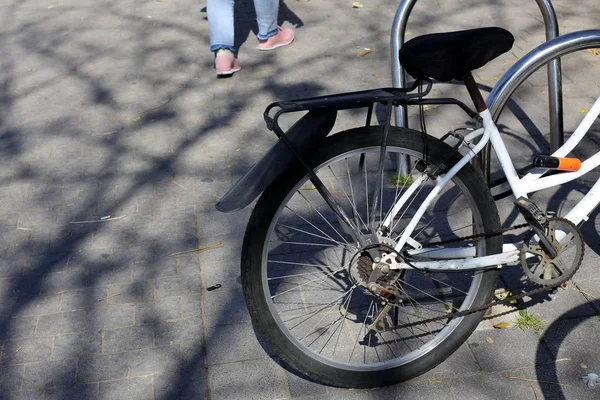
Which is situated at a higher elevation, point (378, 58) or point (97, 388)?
point (97, 388)

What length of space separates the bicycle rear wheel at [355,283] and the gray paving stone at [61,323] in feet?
2.89

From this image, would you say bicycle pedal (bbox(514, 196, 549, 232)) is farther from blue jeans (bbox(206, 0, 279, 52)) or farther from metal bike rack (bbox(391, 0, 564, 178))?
blue jeans (bbox(206, 0, 279, 52))

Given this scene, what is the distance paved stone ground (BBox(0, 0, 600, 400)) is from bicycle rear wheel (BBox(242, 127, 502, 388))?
16 centimetres

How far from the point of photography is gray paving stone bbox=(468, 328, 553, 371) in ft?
10.8

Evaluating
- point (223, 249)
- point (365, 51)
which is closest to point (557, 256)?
point (223, 249)

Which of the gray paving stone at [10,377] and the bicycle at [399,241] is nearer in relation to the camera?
the bicycle at [399,241]

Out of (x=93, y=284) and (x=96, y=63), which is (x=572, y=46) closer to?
(x=93, y=284)

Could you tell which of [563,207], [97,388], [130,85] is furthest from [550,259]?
[130,85]

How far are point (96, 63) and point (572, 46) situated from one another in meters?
4.13

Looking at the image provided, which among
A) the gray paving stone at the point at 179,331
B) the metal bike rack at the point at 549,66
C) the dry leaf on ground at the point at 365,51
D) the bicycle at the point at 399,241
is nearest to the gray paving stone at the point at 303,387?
the bicycle at the point at 399,241

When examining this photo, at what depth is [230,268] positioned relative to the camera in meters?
3.94

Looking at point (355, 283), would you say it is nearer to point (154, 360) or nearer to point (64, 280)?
point (154, 360)

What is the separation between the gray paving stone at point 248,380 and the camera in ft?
10.5

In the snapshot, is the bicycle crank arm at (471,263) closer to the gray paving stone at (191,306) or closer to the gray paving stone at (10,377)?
the gray paving stone at (191,306)
